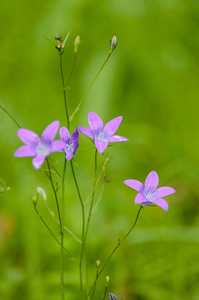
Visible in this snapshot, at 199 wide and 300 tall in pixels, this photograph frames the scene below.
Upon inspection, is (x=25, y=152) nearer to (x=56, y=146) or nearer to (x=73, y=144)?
(x=56, y=146)

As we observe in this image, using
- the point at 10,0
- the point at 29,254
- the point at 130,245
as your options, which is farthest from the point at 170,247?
the point at 10,0

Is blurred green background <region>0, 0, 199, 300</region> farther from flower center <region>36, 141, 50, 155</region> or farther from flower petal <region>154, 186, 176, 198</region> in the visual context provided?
flower center <region>36, 141, 50, 155</region>

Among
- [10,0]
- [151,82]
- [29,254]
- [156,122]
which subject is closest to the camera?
[29,254]

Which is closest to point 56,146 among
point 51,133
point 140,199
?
point 51,133

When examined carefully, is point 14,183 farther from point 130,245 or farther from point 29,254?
point 130,245

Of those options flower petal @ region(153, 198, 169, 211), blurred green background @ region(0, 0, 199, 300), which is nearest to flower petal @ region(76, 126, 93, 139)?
flower petal @ region(153, 198, 169, 211)

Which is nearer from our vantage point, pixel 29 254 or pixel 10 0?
pixel 29 254
